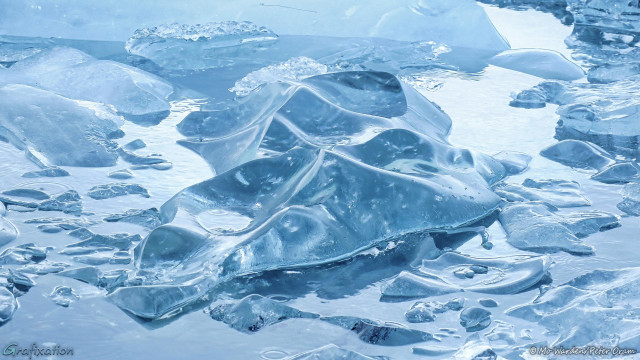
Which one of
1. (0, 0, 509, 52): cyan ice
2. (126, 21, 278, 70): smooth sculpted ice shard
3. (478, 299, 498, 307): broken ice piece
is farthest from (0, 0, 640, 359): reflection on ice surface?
(0, 0, 509, 52): cyan ice

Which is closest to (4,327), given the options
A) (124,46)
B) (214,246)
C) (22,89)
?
(214,246)

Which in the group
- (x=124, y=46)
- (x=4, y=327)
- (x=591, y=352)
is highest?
(x=591, y=352)

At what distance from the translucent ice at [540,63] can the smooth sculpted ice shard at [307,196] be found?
3.84ft

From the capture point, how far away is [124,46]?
14.0 ft

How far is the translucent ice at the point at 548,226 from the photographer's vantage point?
191 cm

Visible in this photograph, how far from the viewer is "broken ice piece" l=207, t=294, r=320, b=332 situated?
1.56 metres

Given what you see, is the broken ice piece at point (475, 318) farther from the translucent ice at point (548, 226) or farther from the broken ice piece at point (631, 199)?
the broken ice piece at point (631, 199)

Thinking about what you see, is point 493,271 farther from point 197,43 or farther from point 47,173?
point 197,43

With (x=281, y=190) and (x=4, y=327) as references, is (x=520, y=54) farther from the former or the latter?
(x=4, y=327)

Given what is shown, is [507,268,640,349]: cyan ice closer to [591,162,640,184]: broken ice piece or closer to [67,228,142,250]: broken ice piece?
[591,162,640,184]: broken ice piece

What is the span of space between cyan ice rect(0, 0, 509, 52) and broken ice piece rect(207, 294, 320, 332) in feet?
9.71

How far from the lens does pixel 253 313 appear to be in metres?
1.58

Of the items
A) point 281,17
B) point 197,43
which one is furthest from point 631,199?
point 281,17

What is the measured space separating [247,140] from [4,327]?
1083 millimetres
